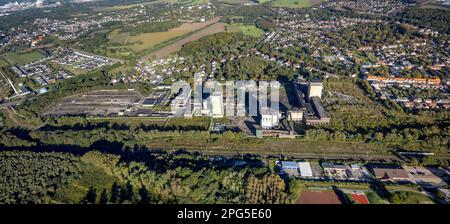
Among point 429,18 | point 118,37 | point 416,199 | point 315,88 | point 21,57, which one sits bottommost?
point 416,199

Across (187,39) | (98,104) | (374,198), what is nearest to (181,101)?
(98,104)

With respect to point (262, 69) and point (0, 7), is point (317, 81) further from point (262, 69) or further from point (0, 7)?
point (0, 7)

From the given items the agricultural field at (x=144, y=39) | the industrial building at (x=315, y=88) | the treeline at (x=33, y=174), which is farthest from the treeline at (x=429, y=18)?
the treeline at (x=33, y=174)

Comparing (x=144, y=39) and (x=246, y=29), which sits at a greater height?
(x=246, y=29)

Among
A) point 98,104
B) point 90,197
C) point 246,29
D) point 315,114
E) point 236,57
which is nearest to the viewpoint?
point 90,197

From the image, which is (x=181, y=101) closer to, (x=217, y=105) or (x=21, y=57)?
(x=217, y=105)

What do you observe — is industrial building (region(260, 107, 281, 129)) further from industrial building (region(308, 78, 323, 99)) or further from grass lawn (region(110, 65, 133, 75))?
grass lawn (region(110, 65, 133, 75))

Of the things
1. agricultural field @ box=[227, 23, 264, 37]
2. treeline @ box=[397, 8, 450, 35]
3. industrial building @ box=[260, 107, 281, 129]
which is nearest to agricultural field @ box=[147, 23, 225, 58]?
agricultural field @ box=[227, 23, 264, 37]

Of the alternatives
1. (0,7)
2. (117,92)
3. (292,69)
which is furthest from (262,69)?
(0,7)
